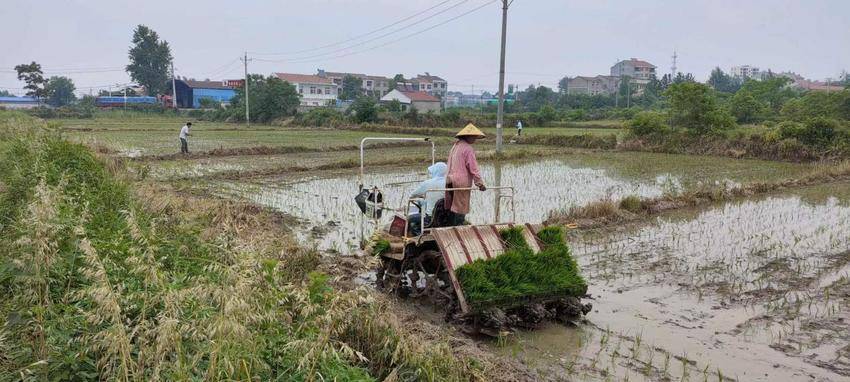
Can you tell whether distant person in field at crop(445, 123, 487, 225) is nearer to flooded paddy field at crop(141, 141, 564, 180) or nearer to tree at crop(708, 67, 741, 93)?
flooded paddy field at crop(141, 141, 564, 180)

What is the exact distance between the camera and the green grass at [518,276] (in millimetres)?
5594

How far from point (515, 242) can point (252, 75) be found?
4991 cm

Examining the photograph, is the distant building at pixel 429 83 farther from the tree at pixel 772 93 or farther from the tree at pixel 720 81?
the tree at pixel 772 93

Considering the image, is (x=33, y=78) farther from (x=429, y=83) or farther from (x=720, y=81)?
(x=720, y=81)

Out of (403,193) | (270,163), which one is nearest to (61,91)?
(270,163)

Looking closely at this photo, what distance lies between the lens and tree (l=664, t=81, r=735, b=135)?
→ 2500cm

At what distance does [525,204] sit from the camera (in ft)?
42.4

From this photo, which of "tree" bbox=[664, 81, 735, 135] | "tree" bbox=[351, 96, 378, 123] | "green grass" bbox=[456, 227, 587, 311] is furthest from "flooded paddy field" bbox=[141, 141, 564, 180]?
"tree" bbox=[351, 96, 378, 123]

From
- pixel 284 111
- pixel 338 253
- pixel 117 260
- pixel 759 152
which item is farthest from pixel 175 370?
pixel 284 111

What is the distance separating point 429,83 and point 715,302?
89538 millimetres

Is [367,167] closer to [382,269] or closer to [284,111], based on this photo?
[382,269]

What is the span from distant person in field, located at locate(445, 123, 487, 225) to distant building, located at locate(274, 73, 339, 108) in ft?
207

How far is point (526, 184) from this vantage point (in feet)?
52.8

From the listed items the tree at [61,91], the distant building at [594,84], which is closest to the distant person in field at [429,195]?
the tree at [61,91]
